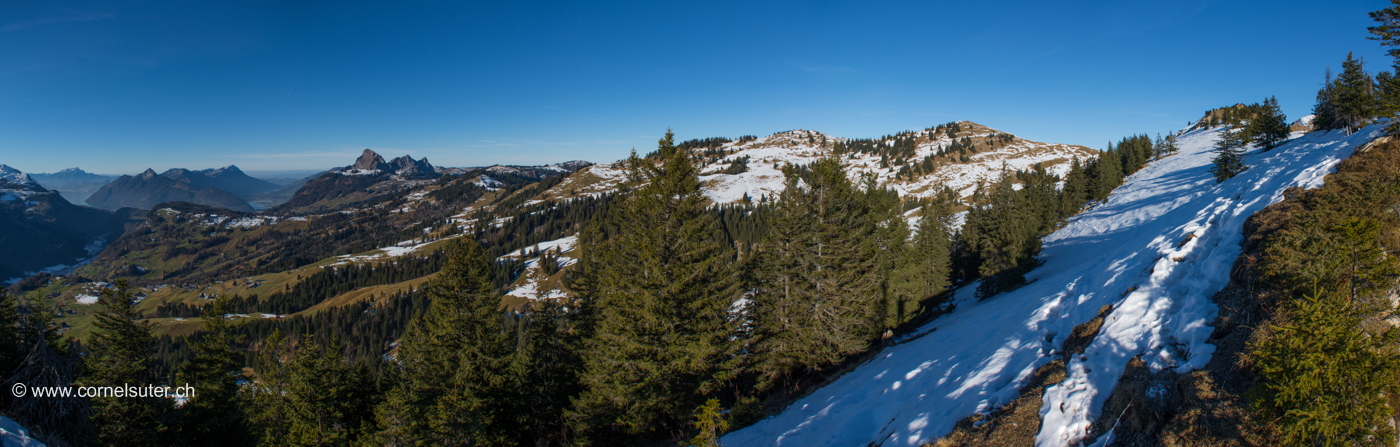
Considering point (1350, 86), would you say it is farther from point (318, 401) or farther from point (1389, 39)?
point (318, 401)

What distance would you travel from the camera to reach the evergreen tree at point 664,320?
17672mm

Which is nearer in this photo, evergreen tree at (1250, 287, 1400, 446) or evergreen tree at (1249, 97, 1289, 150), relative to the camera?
evergreen tree at (1250, 287, 1400, 446)

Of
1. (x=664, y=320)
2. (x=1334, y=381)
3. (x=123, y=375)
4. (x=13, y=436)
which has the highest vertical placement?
(x=1334, y=381)

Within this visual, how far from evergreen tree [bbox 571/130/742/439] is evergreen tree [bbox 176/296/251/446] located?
20.9 metres

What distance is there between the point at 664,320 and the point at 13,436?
1438 centimetres

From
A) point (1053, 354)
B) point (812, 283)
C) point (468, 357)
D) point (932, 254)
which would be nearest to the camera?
point (1053, 354)

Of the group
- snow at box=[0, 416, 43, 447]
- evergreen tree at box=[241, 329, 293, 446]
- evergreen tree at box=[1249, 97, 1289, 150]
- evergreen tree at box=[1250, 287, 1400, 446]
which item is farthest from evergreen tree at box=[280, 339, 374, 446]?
evergreen tree at box=[1249, 97, 1289, 150]

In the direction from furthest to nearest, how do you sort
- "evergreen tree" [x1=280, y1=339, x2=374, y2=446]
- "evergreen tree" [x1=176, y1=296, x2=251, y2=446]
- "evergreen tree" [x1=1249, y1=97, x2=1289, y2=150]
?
"evergreen tree" [x1=1249, y1=97, x2=1289, y2=150] < "evergreen tree" [x1=176, y1=296, x2=251, y2=446] < "evergreen tree" [x1=280, y1=339, x2=374, y2=446]

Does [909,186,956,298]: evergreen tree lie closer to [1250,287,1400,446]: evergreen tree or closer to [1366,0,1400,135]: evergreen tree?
[1366,0,1400,135]: evergreen tree

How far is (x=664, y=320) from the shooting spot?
17750 mm

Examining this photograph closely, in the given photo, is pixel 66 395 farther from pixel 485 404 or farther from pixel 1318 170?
pixel 1318 170

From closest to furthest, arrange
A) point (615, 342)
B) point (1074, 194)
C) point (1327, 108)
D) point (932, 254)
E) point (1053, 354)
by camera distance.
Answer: point (1053, 354) < point (615, 342) < point (932, 254) < point (1327, 108) < point (1074, 194)

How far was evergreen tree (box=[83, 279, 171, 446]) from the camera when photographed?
63.0ft

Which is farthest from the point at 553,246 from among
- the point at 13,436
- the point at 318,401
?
the point at 13,436
